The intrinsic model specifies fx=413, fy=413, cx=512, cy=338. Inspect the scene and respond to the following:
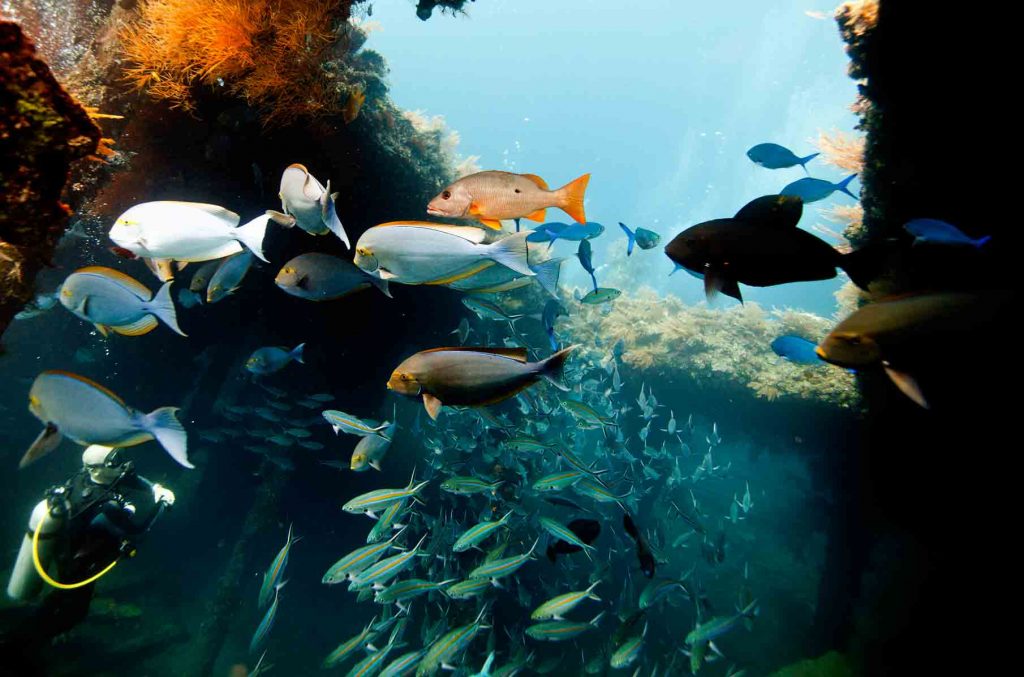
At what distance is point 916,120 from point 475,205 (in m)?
4.00

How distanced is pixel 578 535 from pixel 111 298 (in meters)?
4.60

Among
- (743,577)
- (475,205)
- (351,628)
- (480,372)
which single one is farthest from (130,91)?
(743,577)

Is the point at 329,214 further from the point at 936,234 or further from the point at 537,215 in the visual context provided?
the point at 936,234

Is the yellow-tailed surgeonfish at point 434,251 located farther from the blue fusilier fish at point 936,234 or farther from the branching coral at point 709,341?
the branching coral at point 709,341

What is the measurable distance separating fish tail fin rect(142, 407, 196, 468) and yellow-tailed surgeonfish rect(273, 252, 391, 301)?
1126mm

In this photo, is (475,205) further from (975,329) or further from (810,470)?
(810,470)

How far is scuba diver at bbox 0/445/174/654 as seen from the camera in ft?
15.8

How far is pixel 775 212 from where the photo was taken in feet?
6.08

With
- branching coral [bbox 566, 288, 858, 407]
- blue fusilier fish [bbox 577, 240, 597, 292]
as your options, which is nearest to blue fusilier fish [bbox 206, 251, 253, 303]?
blue fusilier fish [bbox 577, 240, 597, 292]

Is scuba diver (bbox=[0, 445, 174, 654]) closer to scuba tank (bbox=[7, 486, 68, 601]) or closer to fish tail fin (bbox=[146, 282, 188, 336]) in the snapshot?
scuba tank (bbox=[7, 486, 68, 601])

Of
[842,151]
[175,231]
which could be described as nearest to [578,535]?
[175,231]

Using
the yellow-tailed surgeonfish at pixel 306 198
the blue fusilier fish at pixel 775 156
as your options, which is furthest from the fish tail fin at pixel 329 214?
the blue fusilier fish at pixel 775 156

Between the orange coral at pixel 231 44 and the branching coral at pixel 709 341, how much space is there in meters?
9.07

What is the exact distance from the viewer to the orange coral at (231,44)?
4.14 meters
